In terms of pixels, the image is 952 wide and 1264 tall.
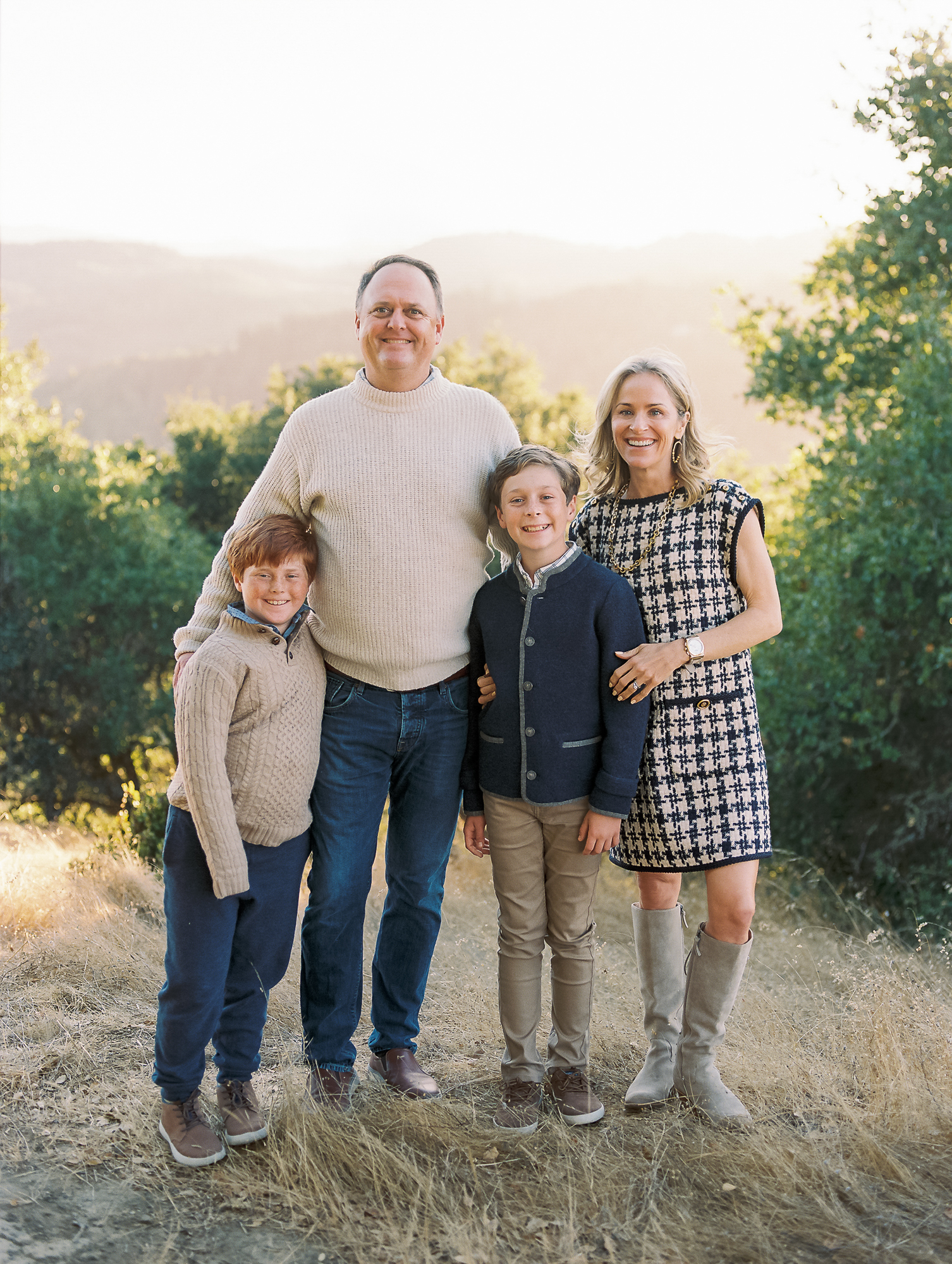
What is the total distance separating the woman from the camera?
2656 millimetres

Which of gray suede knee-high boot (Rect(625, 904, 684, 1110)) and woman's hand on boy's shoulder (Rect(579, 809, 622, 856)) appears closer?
woman's hand on boy's shoulder (Rect(579, 809, 622, 856))

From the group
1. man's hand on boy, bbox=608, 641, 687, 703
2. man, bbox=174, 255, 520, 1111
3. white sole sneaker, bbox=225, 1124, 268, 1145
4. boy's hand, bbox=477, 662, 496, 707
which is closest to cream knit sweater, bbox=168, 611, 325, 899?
man, bbox=174, 255, 520, 1111

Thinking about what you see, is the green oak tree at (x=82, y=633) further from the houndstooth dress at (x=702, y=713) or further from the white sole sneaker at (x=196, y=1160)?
the houndstooth dress at (x=702, y=713)

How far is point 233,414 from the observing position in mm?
26266

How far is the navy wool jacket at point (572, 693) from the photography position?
2.59 meters

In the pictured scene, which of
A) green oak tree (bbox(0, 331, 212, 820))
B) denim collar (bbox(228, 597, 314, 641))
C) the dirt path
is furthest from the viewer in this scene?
green oak tree (bbox(0, 331, 212, 820))

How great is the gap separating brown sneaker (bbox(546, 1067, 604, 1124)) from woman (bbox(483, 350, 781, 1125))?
0.14 metres

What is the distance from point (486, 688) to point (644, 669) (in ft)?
1.43

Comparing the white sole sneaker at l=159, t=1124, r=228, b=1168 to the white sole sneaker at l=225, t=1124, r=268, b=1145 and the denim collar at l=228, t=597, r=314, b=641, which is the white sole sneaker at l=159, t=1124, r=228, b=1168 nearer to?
the white sole sneaker at l=225, t=1124, r=268, b=1145

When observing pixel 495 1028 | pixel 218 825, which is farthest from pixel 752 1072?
pixel 218 825

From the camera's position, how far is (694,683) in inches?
105

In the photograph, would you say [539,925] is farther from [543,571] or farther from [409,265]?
[409,265]

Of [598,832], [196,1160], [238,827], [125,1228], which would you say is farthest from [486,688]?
[125,1228]

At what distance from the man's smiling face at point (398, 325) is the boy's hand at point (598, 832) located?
1.25m
